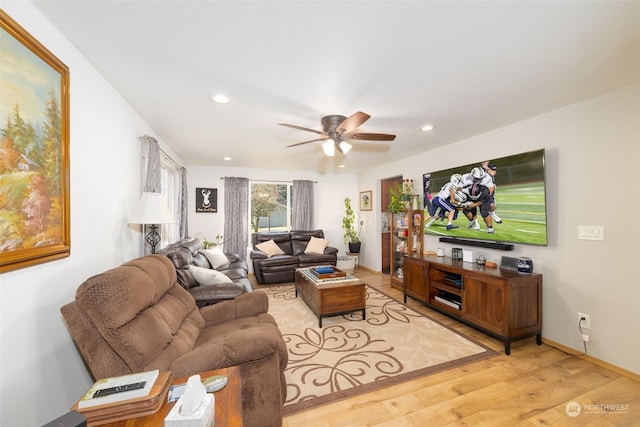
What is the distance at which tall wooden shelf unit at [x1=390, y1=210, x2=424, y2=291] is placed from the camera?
166 inches

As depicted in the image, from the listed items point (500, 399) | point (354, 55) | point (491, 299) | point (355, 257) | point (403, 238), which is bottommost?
point (500, 399)

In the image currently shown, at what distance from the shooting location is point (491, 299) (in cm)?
260

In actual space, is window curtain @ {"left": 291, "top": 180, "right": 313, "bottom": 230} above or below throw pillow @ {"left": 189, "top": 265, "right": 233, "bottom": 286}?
above

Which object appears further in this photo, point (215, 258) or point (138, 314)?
point (215, 258)

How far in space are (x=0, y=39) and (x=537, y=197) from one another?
13.0 feet

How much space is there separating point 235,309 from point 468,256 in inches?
117

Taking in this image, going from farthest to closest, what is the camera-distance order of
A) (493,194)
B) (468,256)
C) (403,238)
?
(403,238) < (468,256) < (493,194)

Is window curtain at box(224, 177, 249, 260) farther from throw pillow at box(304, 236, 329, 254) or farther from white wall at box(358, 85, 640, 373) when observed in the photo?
white wall at box(358, 85, 640, 373)

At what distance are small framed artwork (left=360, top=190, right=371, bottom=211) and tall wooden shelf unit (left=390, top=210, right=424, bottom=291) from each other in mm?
1213

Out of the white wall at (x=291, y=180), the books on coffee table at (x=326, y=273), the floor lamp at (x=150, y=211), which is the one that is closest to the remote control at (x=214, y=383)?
the floor lamp at (x=150, y=211)

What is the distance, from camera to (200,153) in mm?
4293

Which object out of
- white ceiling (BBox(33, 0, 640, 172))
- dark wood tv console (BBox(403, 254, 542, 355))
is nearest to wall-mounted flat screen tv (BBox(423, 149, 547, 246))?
dark wood tv console (BBox(403, 254, 542, 355))

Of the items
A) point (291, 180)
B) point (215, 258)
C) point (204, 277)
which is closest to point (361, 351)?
point (204, 277)

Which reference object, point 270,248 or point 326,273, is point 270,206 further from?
point 326,273
